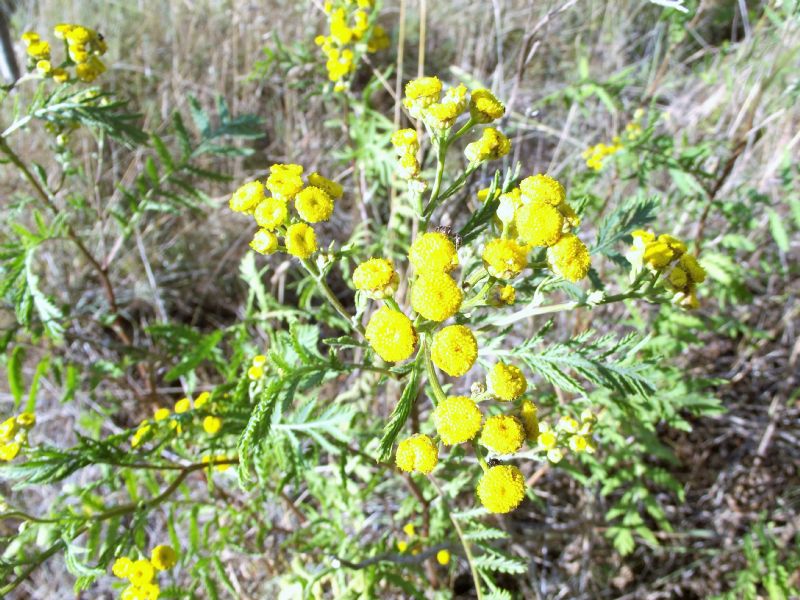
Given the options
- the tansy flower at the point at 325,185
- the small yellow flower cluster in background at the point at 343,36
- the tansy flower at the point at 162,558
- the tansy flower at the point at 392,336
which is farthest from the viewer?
the small yellow flower cluster in background at the point at 343,36

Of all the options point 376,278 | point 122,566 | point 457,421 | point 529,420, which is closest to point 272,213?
point 376,278

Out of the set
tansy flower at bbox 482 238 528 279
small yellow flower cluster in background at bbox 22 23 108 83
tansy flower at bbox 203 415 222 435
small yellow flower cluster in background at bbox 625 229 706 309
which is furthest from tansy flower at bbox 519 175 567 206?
small yellow flower cluster in background at bbox 22 23 108 83

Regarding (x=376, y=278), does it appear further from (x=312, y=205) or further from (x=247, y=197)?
(x=247, y=197)

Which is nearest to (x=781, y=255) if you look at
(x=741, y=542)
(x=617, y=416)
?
(x=741, y=542)

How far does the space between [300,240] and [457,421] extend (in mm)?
576

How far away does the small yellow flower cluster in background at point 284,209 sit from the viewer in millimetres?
1513

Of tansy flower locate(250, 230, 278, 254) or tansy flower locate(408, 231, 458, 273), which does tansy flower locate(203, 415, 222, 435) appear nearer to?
tansy flower locate(250, 230, 278, 254)

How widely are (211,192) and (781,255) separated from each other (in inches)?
149

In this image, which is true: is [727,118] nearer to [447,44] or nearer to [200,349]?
[447,44]

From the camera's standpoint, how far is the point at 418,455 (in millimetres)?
1426

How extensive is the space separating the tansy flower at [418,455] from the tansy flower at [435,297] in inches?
11.8

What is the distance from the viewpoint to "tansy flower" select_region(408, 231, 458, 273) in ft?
4.57

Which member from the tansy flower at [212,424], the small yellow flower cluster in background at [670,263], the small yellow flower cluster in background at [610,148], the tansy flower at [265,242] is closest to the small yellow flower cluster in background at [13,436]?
the tansy flower at [212,424]

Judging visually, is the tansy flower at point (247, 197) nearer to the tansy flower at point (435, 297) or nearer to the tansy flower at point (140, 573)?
the tansy flower at point (435, 297)
